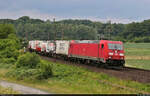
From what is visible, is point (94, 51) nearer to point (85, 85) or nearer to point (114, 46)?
point (114, 46)

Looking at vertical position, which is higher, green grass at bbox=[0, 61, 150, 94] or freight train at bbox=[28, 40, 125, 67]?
freight train at bbox=[28, 40, 125, 67]

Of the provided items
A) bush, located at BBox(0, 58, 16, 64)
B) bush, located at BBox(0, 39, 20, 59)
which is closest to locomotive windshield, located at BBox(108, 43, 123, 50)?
bush, located at BBox(0, 58, 16, 64)

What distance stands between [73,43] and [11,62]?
954cm

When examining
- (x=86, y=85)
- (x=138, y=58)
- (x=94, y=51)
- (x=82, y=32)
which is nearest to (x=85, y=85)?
(x=86, y=85)

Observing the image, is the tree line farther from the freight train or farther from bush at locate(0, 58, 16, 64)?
bush at locate(0, 58, 16, 64)

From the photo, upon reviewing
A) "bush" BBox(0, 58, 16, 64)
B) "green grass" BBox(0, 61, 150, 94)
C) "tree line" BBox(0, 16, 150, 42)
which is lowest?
"green grass" BBox(0, 61, 150, 94)

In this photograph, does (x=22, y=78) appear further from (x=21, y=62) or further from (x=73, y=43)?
(x=73, y=43)

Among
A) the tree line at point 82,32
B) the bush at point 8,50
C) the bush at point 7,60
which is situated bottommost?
the bush at point 7,60

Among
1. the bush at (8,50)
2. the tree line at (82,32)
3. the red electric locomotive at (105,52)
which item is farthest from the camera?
the tree line at (82,32)

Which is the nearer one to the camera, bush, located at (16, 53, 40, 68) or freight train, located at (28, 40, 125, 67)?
freight train, located at (28, 40, 125, 67)

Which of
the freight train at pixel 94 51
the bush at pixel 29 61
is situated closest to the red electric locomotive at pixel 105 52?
the freight train at pixel 94 51

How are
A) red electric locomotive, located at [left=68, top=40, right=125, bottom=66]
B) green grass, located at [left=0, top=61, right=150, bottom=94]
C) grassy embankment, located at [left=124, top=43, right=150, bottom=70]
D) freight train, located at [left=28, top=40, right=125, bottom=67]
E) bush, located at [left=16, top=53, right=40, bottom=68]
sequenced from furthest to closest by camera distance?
grassy embankment, located at [left=124, top=43, right=150, bottom=70] → bush, located at [left=16, top=53, right=40, bottom=68] → freight train, located at [left=28, top=40, right=125, bottom=67] → red electric locomotive, located at [left=68, top=40, right=125, bottom=66] → green grass, located at [left=0, top=61, right=150, bottom=94]

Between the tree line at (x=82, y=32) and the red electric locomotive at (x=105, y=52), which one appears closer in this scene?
the red electric locomotive at (x=105, y=52)

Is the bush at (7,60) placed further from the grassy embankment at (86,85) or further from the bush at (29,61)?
the grassy embankment at (86,85)
